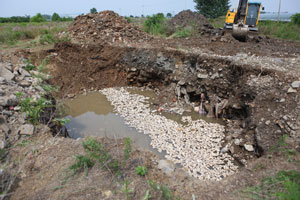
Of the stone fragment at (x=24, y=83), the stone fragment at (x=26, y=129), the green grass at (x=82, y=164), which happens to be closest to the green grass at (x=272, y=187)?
the green grass at (x=82, y=164)

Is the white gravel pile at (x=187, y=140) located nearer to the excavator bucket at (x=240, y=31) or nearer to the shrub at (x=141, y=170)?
the shrub at (x=141, y=170)

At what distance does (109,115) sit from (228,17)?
1055 cm

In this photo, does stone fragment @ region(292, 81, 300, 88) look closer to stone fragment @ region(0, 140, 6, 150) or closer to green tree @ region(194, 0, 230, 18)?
stone fragment @ region(0, 140, 6, 150)

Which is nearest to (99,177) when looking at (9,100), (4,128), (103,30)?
(4,128)

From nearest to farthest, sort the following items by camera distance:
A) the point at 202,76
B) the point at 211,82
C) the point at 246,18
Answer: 1. the point at 211,82
2. the point at 202,76
3. the point at 246,18

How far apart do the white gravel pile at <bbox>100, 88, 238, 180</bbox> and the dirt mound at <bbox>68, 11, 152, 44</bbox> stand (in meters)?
5.10

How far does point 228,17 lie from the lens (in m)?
11.9

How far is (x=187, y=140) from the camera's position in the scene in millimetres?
5586

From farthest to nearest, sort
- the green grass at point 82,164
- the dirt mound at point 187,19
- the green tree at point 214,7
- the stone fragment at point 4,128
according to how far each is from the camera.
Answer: the green tree at point 214,7
the dirt mound at point 187,19
the stone fragment at point 4,128
the green grass at point 82,164

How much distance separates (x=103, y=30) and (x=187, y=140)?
9251mm

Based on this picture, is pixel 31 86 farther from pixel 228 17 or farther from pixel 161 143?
pixel 228 17

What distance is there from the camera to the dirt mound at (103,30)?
35.8 ft

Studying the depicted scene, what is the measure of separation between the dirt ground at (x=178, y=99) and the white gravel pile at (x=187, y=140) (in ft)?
1.47

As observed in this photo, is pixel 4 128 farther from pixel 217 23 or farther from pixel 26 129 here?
pixel 217 23
